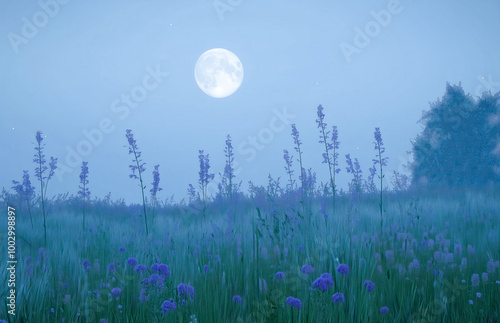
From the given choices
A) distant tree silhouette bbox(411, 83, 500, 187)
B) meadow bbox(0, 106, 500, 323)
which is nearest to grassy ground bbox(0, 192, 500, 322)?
meadow bbox(0, 106, 500, 323)

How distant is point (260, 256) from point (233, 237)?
0.75 metres

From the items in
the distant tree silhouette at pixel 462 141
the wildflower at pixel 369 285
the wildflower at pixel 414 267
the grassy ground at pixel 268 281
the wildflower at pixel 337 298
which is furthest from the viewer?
the distant tree silhouette at pixel 462 141

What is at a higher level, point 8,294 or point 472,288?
point 8,294

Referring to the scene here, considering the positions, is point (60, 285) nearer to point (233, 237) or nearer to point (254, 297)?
point (254, 297)

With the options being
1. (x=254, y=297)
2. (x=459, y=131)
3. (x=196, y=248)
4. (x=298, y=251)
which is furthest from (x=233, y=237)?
(x=459, y=131)

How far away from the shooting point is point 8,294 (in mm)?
Result: 3105

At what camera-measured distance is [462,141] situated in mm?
22422

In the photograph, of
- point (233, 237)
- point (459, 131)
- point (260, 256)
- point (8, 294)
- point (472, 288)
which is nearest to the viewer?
point (8, 294)

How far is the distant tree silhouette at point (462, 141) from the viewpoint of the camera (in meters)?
22.2

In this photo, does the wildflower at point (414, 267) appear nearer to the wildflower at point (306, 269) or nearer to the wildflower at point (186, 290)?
the wildflower at point (306, 269)

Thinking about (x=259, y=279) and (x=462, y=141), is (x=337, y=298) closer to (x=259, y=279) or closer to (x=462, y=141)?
(x=259, y=279)

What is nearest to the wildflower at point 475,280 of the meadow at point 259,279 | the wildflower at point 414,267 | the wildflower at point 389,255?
the meadow at point 259,279

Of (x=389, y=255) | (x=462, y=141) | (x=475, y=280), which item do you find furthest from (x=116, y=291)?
(x=462, y=141)

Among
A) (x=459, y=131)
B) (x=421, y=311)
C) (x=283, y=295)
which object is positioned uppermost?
(x=459, y=131)
